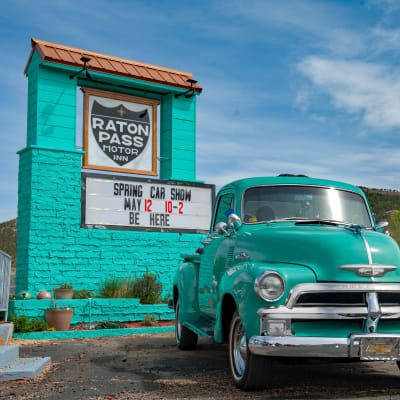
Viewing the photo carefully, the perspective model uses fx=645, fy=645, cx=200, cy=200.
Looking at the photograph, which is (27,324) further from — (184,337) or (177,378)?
(177,378)

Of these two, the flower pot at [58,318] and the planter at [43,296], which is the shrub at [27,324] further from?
the planter at [43,296]

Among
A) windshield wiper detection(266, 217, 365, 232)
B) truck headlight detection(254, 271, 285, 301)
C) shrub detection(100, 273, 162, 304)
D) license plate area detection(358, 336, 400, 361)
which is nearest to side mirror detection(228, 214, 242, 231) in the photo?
windshield wiper detection(266, 217, 365, 232)

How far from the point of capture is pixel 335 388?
6117 mm

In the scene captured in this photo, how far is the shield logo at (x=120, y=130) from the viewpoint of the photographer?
45.6 feet

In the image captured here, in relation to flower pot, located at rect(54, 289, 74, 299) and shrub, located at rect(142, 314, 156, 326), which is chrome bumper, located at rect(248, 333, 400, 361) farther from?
flower pot, located at rect(54, 289, 74, 299)

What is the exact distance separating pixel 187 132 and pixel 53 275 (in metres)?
4.65

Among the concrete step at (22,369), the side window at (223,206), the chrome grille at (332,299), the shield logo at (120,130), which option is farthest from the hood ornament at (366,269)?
the shield logo at (120,130)

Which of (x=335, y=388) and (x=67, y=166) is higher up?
(x=67, y=166)

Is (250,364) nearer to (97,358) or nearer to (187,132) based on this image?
(97,358)

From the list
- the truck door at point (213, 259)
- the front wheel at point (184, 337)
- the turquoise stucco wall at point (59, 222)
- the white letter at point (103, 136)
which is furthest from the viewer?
the white letter at point (103, 136)

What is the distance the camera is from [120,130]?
14.2m

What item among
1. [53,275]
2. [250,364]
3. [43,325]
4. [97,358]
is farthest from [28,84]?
[250,364]

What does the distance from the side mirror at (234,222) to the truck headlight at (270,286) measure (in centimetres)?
117

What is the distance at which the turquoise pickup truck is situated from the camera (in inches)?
215
